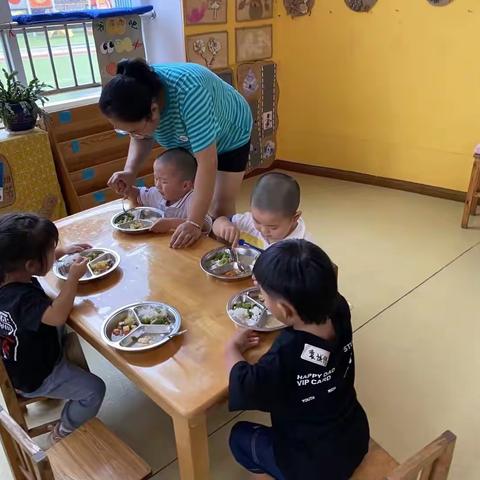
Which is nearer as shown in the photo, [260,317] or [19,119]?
[260,317]

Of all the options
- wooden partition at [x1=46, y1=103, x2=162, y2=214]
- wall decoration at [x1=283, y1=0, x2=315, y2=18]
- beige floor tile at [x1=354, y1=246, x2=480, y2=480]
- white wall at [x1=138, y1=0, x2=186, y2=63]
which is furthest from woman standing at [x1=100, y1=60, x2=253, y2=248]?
wall decoration at [x1=283, y1=0, x2=315, y2=18]

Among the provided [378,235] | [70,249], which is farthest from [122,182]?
[378,235]

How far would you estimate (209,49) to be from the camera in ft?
11.4

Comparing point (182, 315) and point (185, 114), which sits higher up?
point (185, 114)

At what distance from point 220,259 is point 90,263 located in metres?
0.40

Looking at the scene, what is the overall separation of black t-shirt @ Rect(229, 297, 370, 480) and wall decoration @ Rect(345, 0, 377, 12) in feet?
9.82

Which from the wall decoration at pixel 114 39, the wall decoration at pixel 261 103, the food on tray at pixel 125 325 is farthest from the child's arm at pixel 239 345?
the wall decoration at pixel 261 103

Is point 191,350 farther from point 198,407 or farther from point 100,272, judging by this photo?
point 100,272

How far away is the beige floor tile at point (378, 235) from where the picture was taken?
8.56 ft

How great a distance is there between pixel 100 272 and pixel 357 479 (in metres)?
0.89

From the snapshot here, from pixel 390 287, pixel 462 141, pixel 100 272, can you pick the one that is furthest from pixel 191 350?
pixel 462 141

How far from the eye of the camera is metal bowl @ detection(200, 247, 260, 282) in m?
1.44

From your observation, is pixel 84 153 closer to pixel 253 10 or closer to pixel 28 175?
pixel 28 175

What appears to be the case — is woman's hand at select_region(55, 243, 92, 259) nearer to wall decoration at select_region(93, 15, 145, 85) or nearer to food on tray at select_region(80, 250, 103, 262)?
food on tray at select_region(80, 250, 103, 262)
